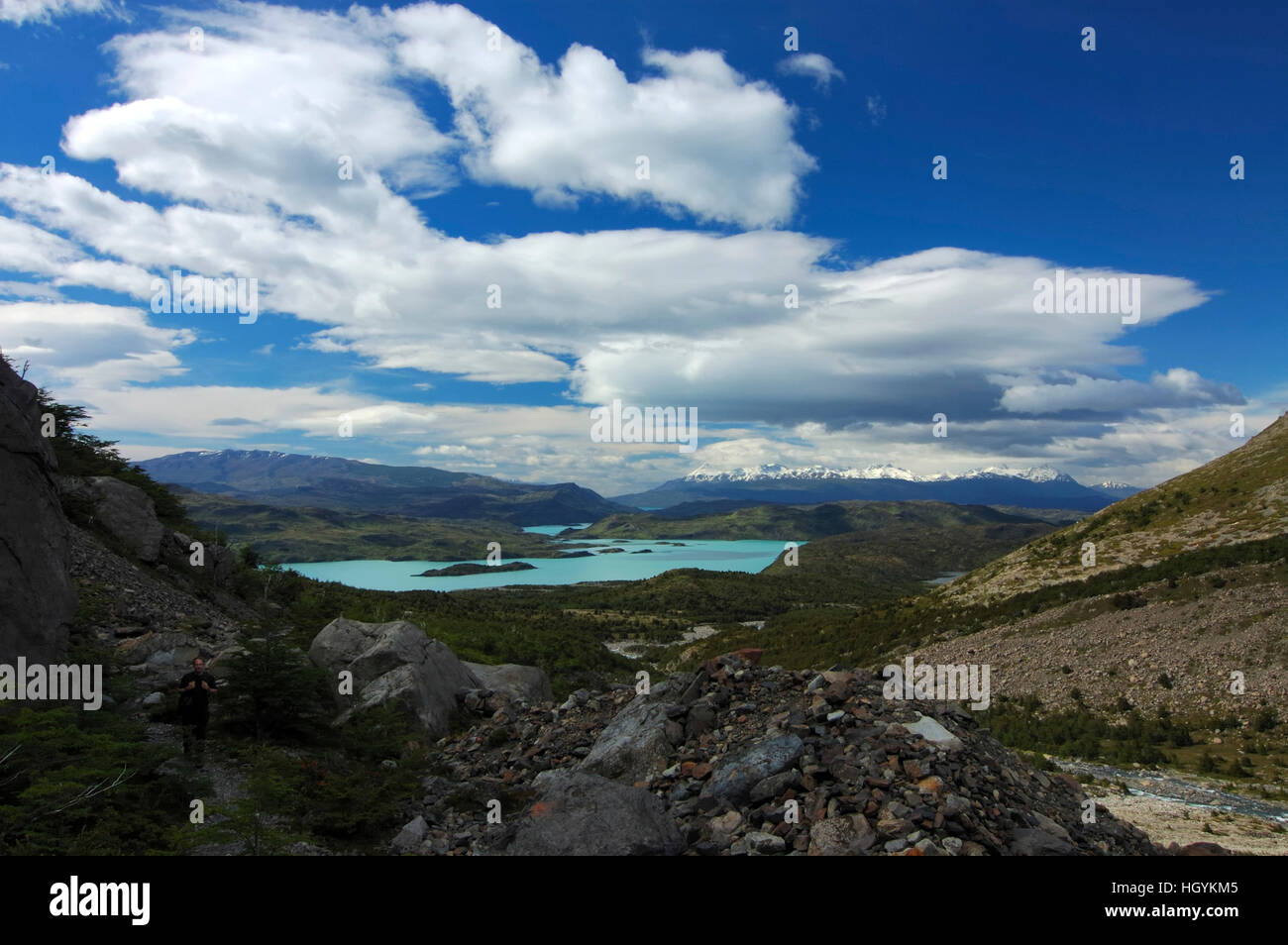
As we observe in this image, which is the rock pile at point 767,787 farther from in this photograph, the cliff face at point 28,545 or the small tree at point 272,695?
the cliff face at point 28,545

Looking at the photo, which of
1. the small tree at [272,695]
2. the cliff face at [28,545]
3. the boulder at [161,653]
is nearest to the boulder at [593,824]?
the small tree at [272,695]

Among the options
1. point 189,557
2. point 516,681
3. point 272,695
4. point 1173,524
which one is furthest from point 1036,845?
point 1173,524

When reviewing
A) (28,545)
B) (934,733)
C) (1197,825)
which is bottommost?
(1197,825)

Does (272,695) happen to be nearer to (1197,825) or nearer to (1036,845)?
(1036,845)

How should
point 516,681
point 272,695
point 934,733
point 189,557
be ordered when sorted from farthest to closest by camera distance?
1. point 189,557
2. point 516,681
3. point 272,695
4. point 934,733

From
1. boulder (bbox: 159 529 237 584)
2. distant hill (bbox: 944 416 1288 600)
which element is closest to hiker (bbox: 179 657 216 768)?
boulder (bbox: 159 529 237 584)

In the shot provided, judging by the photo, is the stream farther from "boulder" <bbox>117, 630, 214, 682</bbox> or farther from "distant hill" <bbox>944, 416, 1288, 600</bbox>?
"boulder" <bbox>117, 630, 214, 682</bbox>
